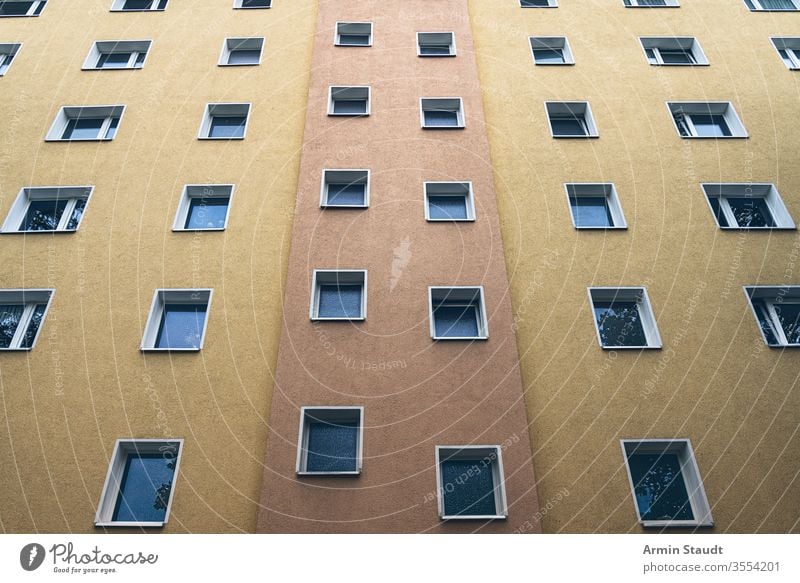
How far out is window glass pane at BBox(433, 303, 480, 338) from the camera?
1558 centimetres

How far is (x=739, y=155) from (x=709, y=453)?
10066 millimetres

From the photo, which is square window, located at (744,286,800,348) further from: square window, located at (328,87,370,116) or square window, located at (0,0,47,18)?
square window, located at (0,0,47,18)

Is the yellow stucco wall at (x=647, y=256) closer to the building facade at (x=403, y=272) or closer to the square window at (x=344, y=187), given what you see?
the building facade at (x=403, y=272)

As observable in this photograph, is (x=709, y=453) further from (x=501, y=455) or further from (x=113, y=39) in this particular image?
(x=113, y=39)

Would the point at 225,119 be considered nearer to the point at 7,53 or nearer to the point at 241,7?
the point at 241,7

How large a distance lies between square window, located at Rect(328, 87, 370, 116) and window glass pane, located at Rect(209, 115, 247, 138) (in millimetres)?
3131

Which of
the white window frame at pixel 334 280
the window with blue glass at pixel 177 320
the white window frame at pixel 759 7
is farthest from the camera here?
the white window frame at pixel 759 7

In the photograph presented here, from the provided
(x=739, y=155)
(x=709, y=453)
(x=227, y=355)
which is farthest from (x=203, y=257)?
(x=739, y=155)

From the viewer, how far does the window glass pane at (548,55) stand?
897 inches

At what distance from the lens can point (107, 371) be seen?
14.4m

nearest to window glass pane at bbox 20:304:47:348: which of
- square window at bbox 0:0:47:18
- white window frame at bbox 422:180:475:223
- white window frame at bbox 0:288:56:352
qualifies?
white window frame at bbox 0:288:56:352

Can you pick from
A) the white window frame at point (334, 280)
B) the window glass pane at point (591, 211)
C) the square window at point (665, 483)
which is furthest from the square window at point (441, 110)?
the square window at point (665, 483)

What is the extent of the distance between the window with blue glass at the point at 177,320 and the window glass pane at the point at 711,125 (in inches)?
632
